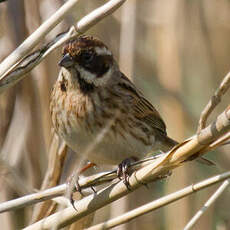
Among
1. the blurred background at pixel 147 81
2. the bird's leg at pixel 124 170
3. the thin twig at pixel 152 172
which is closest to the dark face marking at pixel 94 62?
the blurred background at pixel 147 81

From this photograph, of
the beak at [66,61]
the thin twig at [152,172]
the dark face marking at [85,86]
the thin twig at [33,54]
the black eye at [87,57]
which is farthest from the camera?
the dark face marking at [85,86]

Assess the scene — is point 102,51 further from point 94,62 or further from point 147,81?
point 147,81

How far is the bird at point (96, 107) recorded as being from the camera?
7.73 feet

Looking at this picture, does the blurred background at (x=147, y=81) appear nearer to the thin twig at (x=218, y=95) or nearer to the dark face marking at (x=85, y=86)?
the dark face marking at (x=85, y=86)

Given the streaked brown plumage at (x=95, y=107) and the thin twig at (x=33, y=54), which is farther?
the streaked brown plumage at (x=95, y=107)

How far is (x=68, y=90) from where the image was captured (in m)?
2.45

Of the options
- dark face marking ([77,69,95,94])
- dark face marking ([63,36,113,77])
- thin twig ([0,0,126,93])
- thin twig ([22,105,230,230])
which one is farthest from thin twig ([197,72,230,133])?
dark face marking ([77,69,95,94])

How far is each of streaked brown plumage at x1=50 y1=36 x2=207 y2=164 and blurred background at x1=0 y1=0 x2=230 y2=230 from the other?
0.36 feet

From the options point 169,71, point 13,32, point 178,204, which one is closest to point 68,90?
point 13,32

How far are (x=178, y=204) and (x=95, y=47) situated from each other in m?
0.82

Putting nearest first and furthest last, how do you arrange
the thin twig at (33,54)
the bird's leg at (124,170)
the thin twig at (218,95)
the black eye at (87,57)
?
1. the thin twig at (218,95)
2. the thin twig at (33,54)
3. the bird's leg at (124,170)
4. the black eye at (87,57)

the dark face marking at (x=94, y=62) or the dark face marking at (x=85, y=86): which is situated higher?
the dark face marking at (x=94, y=62)

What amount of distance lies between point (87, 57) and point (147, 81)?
488 millimetres

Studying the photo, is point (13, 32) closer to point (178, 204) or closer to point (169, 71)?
point (169, 71)
